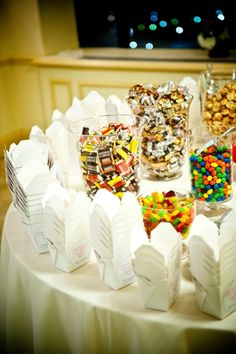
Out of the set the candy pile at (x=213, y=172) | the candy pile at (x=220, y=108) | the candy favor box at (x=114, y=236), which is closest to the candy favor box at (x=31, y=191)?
the candy favor box at (x=114, y=236)

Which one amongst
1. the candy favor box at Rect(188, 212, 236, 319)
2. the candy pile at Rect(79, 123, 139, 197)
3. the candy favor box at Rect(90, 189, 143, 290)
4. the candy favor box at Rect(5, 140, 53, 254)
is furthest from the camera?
the candy pile at Rect(79, 123, 139, 197)

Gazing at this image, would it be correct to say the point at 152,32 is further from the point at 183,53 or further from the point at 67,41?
the point at 67,41

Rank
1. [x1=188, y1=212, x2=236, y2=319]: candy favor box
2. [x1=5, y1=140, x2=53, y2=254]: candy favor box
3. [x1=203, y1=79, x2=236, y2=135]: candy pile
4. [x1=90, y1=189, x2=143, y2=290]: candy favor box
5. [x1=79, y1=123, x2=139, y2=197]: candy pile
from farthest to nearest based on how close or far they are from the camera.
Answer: [x1=203, y1=79, x2=236, y2=135]: candy pile → [x1=79, y1=123, x2=139, y2=197]: candy pile → [x1=5, y1=140, x2=53, y2=254]: candy favor box → [x1=90, y1=189, x2=143, y2=290]: candy favor box → [x1=188, y1=212, x2=236, y2=319]: candy favor box

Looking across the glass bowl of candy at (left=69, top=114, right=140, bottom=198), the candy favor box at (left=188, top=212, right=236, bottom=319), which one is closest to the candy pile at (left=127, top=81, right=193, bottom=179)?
the glass bowl of candy at (left=69, top=114, right=140, bottom=198)

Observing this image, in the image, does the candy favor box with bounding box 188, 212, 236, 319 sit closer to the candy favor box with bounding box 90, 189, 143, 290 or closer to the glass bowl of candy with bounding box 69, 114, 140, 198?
the candy favor box with bounding box 90, 189, 143, 290

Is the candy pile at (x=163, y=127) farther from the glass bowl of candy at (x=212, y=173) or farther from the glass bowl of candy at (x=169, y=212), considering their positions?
the glass bowl of candy at (x=169, y=212)

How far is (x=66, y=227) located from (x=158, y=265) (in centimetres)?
32

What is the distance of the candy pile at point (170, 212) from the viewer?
1.32 meters

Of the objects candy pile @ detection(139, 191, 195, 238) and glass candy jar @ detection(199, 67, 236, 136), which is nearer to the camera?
candy pile @ detection(139, 191, 195, 238)

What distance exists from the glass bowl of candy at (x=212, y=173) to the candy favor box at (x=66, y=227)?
0.47m

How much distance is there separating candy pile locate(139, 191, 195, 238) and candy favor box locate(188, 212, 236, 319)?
0.16 metres

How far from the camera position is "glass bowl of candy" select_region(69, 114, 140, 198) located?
5.18 feet

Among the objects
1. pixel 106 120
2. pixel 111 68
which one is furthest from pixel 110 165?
pixel 111 68

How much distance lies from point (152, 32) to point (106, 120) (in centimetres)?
315
